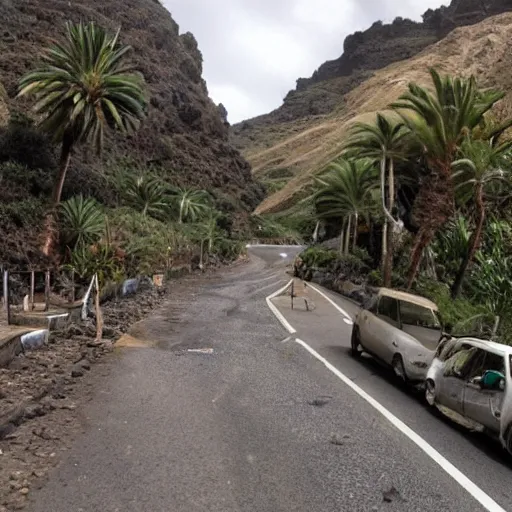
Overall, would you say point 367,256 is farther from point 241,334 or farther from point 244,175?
point 244,175

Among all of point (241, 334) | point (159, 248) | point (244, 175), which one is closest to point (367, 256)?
point (159, 248)

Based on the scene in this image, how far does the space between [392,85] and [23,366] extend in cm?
13093

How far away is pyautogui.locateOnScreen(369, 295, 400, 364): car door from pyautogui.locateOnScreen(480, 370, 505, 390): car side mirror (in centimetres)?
350

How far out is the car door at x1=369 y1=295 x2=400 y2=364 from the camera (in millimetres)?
11414

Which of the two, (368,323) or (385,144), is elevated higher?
(385,144)

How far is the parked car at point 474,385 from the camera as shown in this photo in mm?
7316

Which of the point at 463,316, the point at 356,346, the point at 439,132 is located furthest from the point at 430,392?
the point at 439,132

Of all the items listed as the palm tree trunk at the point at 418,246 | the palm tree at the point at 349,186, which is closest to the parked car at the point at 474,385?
the palm tree trunk at the point at 418,246

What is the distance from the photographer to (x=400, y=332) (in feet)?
37.1

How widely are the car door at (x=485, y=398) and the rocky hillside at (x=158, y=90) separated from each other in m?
38.3

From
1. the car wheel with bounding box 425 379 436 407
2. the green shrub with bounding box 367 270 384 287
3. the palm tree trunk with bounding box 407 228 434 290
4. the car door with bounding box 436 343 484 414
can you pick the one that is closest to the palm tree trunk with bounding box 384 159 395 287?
the palm tree trunk with bounding box 407 228 434 290

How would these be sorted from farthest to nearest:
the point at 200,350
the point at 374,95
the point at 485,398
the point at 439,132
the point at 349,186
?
the point at 374,95 → the point at 349,186 → the point at 439,132 → the point at 200,350 → the point at 485,398

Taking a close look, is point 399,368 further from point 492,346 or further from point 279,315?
point 279,315

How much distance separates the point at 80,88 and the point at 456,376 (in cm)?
2408
